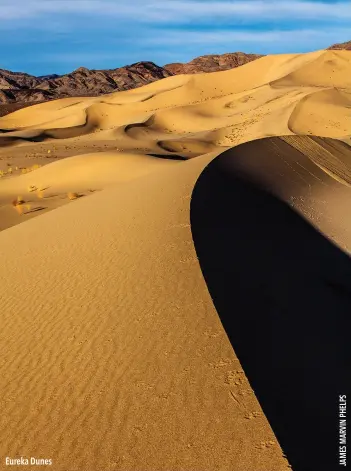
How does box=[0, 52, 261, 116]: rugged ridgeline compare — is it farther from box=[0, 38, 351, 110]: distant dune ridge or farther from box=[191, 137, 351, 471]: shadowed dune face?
box=[191, 137, 351, 471]: shadowed dune face

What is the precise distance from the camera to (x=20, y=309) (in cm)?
622

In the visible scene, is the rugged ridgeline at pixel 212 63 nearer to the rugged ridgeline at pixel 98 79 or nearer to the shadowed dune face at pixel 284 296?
the rugged ridgeline at pixel 98 79

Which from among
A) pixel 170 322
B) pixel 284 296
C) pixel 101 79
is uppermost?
pixel 170 322

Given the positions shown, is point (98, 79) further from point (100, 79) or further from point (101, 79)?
point (101, 79)

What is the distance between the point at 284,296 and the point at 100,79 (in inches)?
5408

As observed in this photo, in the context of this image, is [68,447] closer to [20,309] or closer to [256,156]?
[20,309]

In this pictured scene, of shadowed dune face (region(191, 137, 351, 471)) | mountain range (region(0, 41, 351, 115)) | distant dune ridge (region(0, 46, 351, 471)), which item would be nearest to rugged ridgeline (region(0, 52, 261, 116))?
mountain range (region(0, 41, 351, 115))

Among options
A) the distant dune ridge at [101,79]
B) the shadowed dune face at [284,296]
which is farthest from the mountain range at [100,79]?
the shadowed dune face at [284,296]

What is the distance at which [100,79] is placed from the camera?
136375 mm

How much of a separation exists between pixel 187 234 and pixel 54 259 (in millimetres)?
1930

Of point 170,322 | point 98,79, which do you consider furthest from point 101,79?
point 170,322

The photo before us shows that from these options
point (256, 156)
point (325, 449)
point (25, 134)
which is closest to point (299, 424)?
point (325, 449)

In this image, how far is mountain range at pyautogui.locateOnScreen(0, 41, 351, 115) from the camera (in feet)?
358

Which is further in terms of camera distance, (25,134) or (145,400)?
(25,134)
